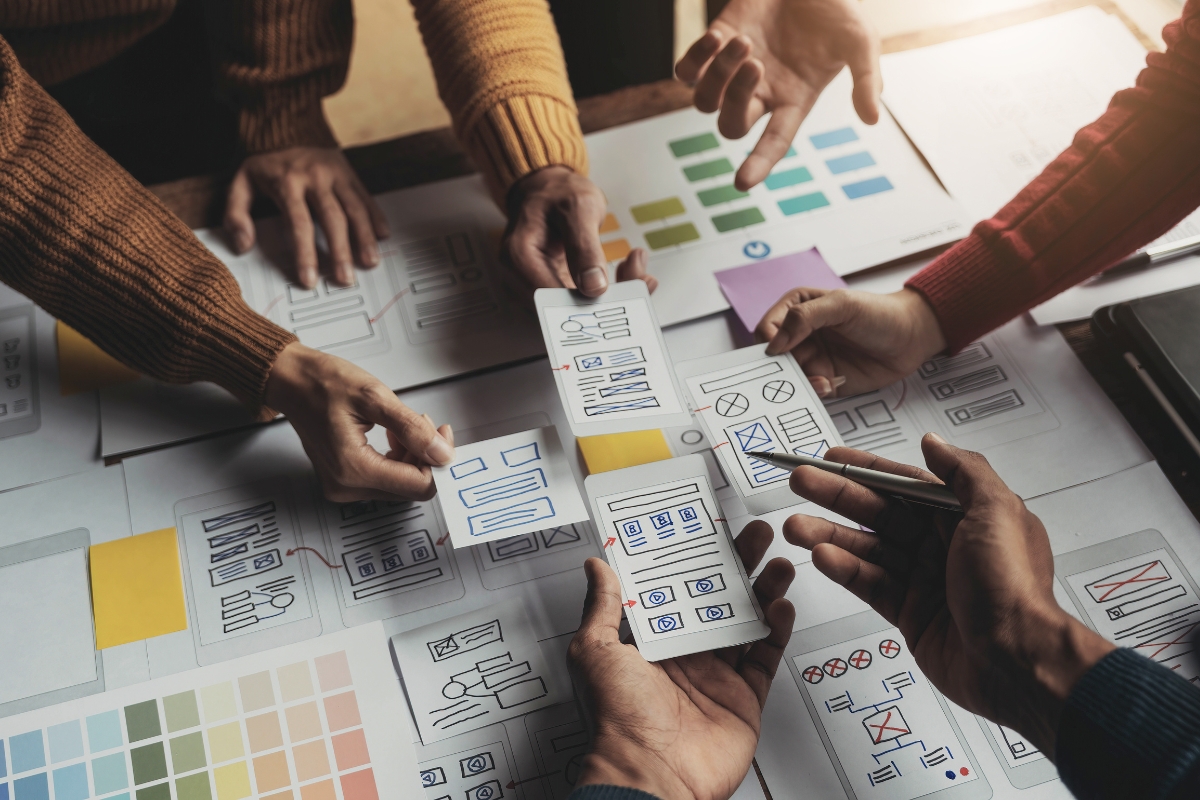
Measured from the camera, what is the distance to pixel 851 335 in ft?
3.09

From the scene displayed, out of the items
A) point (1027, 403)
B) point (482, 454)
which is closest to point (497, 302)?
point (482, 454)

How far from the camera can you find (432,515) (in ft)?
2.89

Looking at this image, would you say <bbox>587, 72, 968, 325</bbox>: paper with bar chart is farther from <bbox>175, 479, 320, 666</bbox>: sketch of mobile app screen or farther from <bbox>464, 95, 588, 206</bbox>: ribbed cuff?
<bbox>175, 479, 320, 666</bbox>: sketch of mobile app screen

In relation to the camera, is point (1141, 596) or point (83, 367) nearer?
point (1141, 596)

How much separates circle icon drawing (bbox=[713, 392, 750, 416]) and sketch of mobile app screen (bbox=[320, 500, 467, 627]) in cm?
32

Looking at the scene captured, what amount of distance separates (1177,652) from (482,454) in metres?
0.70

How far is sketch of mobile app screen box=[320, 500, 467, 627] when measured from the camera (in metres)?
0.82

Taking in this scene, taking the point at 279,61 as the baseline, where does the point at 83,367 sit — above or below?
below

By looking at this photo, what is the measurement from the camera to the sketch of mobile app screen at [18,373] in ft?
3.05

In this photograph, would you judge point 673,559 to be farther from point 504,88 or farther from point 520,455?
point 504,88

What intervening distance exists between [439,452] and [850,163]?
70 centimetres

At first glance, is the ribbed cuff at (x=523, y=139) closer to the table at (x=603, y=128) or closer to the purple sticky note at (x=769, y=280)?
the table at (x=603, y=128)

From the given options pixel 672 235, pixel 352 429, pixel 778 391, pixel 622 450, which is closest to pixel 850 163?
pixel 672 235

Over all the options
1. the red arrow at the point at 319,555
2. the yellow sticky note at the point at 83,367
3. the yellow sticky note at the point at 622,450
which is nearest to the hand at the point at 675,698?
the yellow sticky note at the point at 622,450
